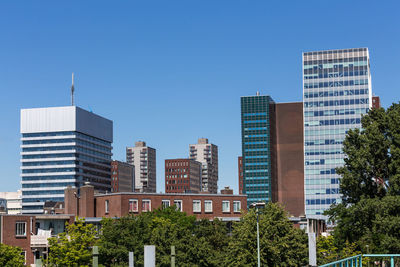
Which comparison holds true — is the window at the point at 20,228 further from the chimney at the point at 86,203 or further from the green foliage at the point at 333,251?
the green foliage at the point at 333,251

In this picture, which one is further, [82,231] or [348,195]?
[82,231]

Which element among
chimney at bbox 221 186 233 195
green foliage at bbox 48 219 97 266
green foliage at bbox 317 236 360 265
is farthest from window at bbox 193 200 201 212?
green foliage at bbox 48 219 97 266

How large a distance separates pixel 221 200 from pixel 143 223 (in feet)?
147

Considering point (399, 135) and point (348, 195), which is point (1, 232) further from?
point (399, 135)

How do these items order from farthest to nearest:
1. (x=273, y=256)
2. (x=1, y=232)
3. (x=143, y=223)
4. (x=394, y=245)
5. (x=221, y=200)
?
(x=221, y=200), (x=1, y=232), (x=143, y=223), (x=273, y=256), (x=394, y=245)

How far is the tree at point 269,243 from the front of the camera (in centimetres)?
6575

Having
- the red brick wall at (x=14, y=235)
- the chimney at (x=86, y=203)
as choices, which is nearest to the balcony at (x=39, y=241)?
the red brick wall at (x=14, y=235)

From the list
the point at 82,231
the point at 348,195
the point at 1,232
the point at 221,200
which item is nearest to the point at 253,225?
the point at 348,195

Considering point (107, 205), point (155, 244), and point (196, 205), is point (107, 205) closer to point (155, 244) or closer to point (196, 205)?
point (196, 205)

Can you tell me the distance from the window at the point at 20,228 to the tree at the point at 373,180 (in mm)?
50581

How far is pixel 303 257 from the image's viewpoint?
69125 mm

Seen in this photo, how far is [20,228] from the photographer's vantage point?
315ft

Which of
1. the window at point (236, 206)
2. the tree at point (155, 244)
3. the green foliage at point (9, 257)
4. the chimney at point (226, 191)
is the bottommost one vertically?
the green foliage at point (9, 257)

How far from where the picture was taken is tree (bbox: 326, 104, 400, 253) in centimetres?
6169
